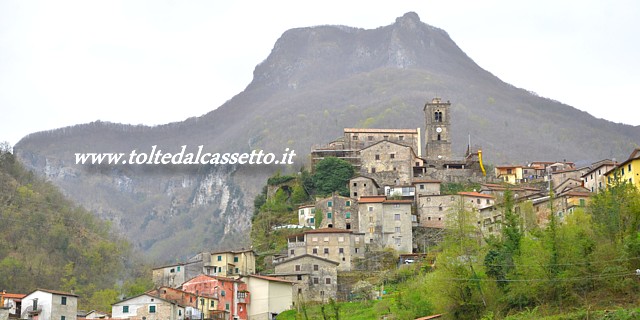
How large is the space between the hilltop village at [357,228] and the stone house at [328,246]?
79 mm

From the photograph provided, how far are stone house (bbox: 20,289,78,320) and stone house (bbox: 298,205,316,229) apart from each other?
27.4m

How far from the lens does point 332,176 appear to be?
9006cm

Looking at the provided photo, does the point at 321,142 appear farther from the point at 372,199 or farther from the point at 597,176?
the point at 597,176

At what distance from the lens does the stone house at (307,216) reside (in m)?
84.2

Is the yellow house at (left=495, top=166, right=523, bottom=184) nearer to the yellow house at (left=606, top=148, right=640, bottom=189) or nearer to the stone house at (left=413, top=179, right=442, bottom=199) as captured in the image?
the stone house at (left=413, top=179, right=442, bottom=199)

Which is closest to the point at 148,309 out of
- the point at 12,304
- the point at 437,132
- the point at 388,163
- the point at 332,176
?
the point at 12,304

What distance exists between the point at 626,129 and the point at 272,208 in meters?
104

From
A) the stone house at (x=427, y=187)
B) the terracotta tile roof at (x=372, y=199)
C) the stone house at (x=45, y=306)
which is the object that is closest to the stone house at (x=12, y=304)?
the stone house at (x=45, y=306)

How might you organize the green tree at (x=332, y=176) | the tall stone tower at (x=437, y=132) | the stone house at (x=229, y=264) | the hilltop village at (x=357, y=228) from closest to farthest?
the hilltop village at (x=357, y=228)
the stone house at (x=229, y=264)
the green tree at (x=332, y=176)
the tall stone tower at (x=437, y=132)

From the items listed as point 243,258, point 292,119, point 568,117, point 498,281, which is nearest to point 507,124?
point 568,117

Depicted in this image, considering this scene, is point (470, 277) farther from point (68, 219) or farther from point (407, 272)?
point (68, 219)

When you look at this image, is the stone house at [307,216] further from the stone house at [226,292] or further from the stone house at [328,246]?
the stone house at [226,292]

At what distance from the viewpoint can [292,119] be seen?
618 feet

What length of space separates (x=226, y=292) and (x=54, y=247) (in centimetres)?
3738
